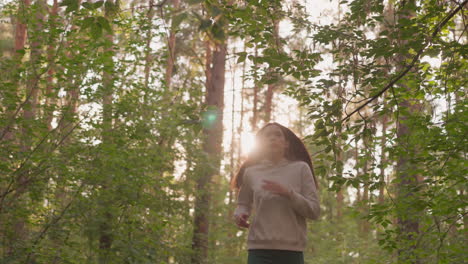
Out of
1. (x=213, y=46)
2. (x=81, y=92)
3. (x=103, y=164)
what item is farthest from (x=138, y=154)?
(x=213, y=46)

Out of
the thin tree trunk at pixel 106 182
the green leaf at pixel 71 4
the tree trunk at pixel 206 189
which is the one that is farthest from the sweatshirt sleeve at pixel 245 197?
the tree trunk at pixel 206 189

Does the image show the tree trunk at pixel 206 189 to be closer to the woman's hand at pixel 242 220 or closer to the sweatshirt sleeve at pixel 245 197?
the sweatshirt sleeve at pixel 245 197

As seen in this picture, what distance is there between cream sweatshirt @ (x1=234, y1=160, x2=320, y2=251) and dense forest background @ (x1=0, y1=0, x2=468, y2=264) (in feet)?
2.08

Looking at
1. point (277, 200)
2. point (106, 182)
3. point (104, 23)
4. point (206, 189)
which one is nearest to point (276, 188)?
point (277, 200)

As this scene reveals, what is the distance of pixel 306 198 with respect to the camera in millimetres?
3100

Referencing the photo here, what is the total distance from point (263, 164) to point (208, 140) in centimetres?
800

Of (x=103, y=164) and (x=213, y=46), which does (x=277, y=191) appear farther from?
(x=103, y=164)

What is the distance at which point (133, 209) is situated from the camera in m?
7.70

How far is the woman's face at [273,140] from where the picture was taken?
342 cm

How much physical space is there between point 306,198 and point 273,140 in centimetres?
54

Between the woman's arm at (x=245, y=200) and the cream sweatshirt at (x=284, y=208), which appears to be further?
the woman's arm at (x=245, y=200)

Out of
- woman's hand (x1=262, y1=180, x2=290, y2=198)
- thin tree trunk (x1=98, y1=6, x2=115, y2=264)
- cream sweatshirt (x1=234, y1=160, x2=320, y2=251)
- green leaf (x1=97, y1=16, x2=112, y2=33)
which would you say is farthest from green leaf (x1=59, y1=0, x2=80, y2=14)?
thin tree trunk (x1=98, y1=6, x2=115, y2=264)

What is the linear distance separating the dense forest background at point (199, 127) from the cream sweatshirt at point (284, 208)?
2.08 ft

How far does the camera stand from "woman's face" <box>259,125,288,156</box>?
11.2 ft
